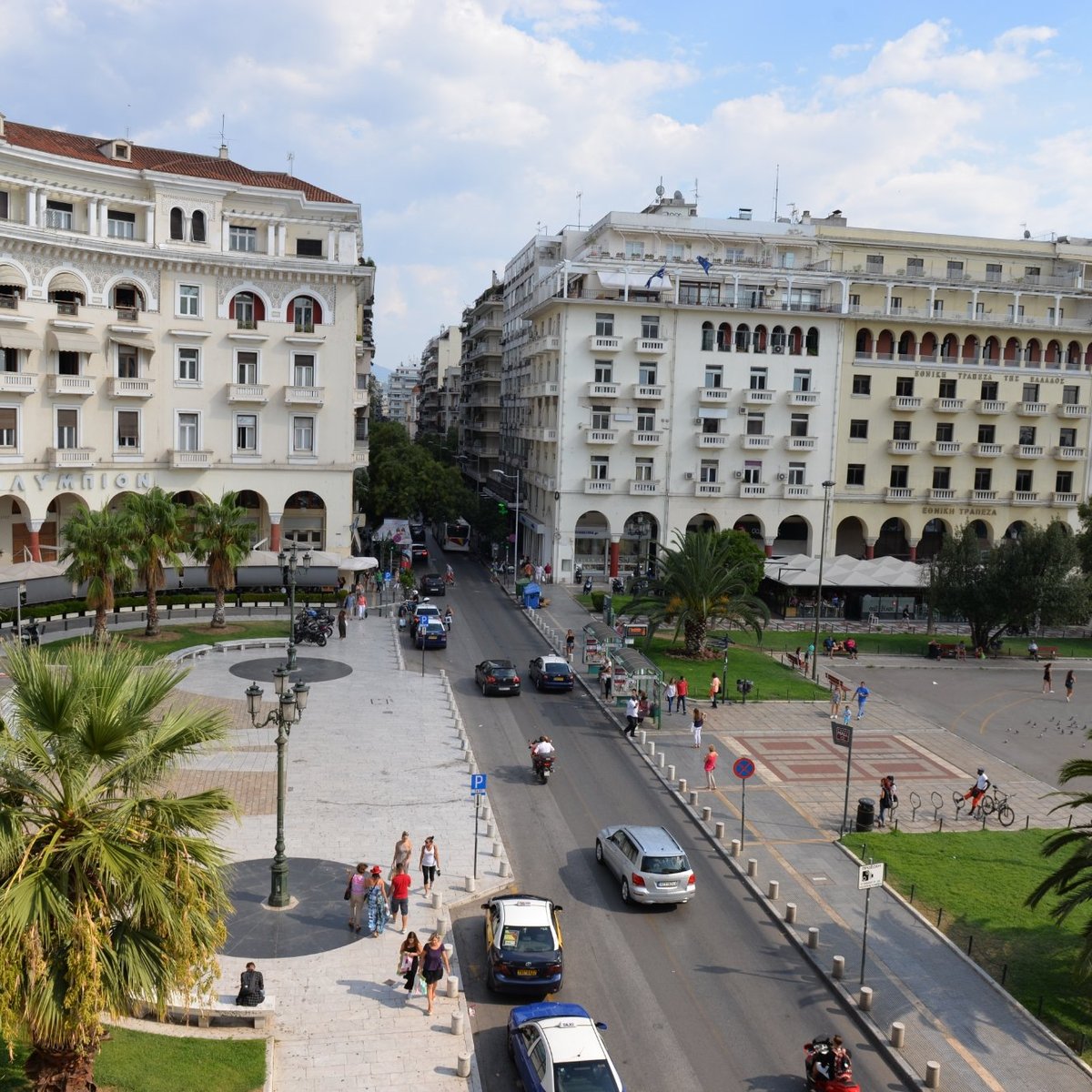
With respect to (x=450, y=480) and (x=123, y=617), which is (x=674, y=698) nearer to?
(x=123, y=617)

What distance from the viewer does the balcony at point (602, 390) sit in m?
65.2

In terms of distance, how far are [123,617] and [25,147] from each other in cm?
2305

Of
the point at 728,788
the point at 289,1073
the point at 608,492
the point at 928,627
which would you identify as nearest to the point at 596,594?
the point at 608,492

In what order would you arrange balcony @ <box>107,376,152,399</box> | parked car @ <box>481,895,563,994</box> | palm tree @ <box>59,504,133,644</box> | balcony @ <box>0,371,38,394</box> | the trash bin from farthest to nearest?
balcony @ <box>107,376,152,399</box> → balcony @ <box>0,371,38,394</box> → palm tree @ <box>59,504,133,644</box> → the trash bin → parked car @ <box>481,895,563,994</box>

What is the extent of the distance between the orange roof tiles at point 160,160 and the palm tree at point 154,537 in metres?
19.8

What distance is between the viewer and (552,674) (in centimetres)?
4059

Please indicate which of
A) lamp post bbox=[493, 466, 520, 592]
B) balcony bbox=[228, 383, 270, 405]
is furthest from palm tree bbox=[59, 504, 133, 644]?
lamp post bbox=[493, 466, 520, 592]

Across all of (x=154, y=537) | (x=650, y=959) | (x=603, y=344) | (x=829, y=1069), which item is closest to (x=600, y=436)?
(x=603, y=344)

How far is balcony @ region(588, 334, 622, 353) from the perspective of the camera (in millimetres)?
64613

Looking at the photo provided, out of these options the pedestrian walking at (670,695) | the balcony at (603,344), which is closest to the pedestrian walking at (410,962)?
the pedestrian walking at (670,695)

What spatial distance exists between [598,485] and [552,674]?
27103 millimetres

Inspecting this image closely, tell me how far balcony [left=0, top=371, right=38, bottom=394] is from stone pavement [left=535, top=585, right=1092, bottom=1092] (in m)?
35.0

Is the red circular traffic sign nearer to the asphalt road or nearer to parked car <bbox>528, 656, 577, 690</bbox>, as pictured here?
the asphalt road

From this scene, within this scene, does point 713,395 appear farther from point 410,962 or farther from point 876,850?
point 410,962
